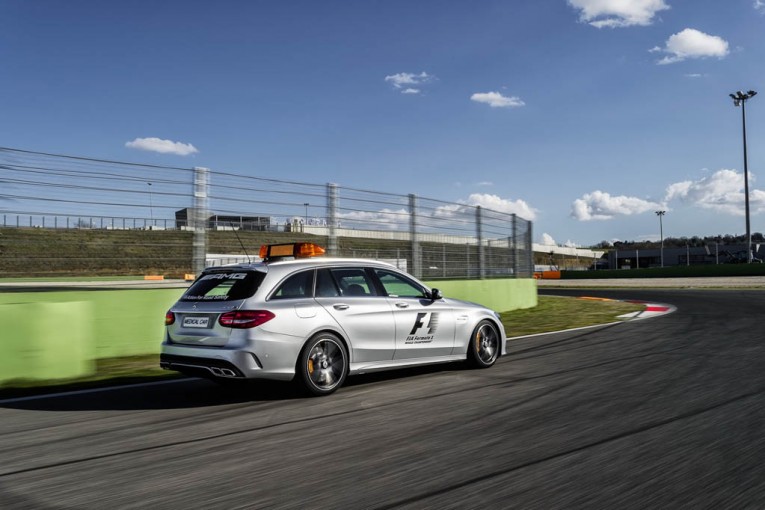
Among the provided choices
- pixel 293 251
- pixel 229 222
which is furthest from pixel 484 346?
pixel 229 222

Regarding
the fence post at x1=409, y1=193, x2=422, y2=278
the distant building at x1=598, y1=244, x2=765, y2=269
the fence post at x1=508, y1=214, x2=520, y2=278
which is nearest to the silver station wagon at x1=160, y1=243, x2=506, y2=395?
the fence post at x1=409, y1=193, x2=422, y2=278

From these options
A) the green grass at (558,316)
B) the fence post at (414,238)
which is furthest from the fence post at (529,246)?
the fence post at (414,238)

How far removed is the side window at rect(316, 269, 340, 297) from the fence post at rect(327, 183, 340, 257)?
602cm

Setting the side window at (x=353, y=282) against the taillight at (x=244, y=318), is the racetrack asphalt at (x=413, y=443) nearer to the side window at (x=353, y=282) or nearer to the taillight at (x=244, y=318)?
the taillight at (x=244, y=318)

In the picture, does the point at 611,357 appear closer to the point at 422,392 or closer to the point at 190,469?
the point at 422,392

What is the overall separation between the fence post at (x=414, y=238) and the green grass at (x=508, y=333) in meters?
2.39

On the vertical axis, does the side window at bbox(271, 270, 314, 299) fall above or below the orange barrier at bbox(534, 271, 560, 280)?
above

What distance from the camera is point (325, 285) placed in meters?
6.76

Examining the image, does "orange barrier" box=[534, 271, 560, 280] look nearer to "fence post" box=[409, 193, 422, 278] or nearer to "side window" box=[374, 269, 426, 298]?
"fence post" box=[409, 193, 422, 278]

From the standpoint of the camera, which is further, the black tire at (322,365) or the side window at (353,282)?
the side window at (353,282)

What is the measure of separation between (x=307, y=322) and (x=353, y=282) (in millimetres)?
979

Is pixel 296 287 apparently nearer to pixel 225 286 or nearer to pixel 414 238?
pixel 225 286

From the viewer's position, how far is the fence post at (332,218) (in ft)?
42.3

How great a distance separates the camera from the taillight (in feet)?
19.4
